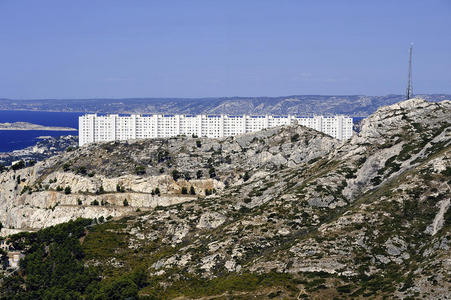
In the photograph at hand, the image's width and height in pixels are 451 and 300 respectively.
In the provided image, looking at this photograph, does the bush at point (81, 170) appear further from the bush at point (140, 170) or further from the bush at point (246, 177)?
the bush at point (246, 177)

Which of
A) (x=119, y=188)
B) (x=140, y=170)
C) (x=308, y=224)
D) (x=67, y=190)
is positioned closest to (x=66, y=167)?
(x=67, y=190)

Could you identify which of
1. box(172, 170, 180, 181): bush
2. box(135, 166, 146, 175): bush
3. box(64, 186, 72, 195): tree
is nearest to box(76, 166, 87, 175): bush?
box(64, 186, 72, 195): tree

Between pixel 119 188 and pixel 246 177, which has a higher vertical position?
pixel 246 177

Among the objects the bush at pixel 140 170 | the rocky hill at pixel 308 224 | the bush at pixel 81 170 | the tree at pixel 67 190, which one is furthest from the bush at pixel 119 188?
the tree at pixel 67 190

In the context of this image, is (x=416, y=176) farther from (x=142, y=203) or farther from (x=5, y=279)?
(x=142, y=203)

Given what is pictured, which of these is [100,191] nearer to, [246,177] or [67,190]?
[67,190]

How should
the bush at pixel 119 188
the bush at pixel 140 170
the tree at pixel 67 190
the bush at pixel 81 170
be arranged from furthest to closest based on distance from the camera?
the bush at pixel 81 170 < the bush at pixel 140 170 < the bush at pixel 119 188 < the tree at pixel 67 190

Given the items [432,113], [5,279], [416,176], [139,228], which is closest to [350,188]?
[416,176]

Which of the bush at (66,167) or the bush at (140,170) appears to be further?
the bush at (66,167)
